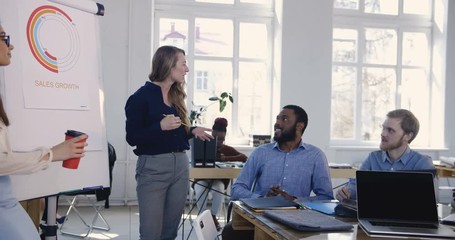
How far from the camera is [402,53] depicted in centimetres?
754

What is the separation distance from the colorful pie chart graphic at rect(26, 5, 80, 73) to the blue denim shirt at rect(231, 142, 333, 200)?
1238 millimetres

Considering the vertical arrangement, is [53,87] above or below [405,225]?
above

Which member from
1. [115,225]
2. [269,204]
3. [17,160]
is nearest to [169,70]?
[269,204]

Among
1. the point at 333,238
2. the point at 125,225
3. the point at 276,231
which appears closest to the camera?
the point at 333,238

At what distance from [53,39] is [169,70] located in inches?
27.2

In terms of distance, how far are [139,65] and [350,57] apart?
317 centimetres

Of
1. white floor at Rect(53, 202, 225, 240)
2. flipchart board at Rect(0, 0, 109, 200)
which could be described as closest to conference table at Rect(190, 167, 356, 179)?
white floor at Rect(53, 202, 225, 240)

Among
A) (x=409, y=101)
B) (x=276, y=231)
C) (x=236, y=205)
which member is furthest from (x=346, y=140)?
(x=276, y=231)

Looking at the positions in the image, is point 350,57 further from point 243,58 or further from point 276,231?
A: point 276,231

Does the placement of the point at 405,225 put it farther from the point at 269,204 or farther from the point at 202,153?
the point at 202,153

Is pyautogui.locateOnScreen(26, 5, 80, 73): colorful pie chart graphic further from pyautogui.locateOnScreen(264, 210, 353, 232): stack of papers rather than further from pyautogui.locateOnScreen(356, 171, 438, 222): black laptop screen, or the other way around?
pyautogui.locateOnScreen(356, 171, 438, 222): black laptop screen

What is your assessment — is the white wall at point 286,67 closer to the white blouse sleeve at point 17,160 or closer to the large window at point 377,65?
the large window at point 377,65

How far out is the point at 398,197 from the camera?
201 centimetres

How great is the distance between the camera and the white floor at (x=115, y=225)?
4715mm
